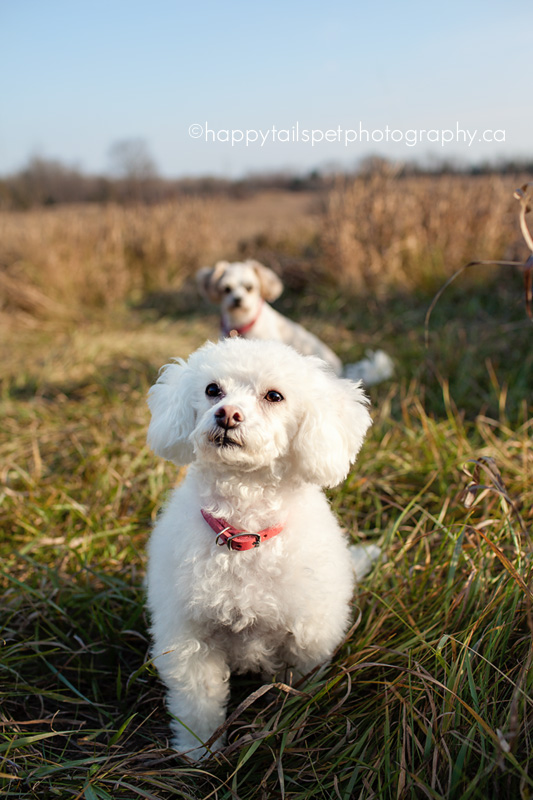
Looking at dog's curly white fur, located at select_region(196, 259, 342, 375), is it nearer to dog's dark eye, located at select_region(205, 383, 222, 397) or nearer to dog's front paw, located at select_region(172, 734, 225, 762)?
dog's dark eye, located at select_region(205, 383, 222, 397)

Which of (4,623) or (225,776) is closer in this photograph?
(225,776)

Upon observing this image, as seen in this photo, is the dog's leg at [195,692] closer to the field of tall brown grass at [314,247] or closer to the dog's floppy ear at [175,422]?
the dog's floppy ear at [175,422]

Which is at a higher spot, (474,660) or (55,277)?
(55,277)

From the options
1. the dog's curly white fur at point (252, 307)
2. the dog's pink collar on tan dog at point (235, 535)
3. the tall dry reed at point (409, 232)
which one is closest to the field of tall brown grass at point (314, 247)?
the tall dry reed at point (409, 232)

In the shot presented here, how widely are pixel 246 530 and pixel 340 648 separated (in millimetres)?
635

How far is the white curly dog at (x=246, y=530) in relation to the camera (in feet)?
4.98

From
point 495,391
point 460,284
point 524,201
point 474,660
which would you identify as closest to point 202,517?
point 474,660

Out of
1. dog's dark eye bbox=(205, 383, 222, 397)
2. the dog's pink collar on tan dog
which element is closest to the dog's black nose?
dog's dark eye bbox=(205, 383, 222, 397)

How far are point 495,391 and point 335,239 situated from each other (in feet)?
14.1

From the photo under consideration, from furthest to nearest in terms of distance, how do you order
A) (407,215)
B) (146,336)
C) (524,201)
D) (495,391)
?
1. (407,215)
2. (146,336)
3. (495,391)
4. (524,201)

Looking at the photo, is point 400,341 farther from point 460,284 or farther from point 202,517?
point 202,517

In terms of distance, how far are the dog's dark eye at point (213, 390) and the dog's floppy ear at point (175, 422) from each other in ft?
0.23

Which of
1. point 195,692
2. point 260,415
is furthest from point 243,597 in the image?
point 260,415

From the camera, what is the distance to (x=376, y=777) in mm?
1419
